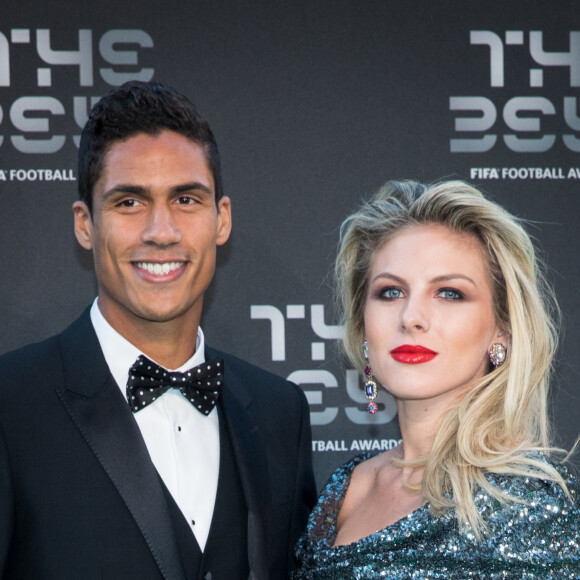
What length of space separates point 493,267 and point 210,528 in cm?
105

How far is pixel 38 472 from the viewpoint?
232 centimetres

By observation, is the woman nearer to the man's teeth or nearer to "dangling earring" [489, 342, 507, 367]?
"dangling earring" [489, 342, 507, 367]

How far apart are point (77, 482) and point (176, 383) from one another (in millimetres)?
375

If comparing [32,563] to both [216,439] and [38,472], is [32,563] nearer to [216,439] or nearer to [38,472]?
[38,472]

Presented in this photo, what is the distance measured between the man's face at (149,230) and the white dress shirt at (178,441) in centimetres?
6

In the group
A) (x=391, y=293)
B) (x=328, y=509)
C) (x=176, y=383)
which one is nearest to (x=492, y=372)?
(x=391, y=293)

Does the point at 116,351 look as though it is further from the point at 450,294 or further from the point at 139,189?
the point at 450,294

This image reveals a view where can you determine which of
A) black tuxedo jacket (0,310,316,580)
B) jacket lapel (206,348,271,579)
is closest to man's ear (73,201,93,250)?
black tuxedo jacket (0,310,316,580)

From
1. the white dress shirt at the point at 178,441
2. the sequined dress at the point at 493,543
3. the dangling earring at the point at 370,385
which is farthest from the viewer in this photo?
the dangling earring at the point at 370,385

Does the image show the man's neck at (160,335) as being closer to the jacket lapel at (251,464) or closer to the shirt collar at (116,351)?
the shirt collar at (116,351)

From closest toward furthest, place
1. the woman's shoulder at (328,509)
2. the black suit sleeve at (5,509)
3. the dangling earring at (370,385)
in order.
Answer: the black suit sleeve at (5,509) → the woman's shoulder at (328,509) → the dangling earring at (370,385)

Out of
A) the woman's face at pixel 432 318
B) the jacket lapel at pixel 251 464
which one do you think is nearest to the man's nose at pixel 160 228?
the jacket lapel at pixel 251 464

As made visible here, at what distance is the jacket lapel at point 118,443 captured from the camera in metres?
2.31

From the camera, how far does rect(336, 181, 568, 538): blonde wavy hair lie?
247 cm
